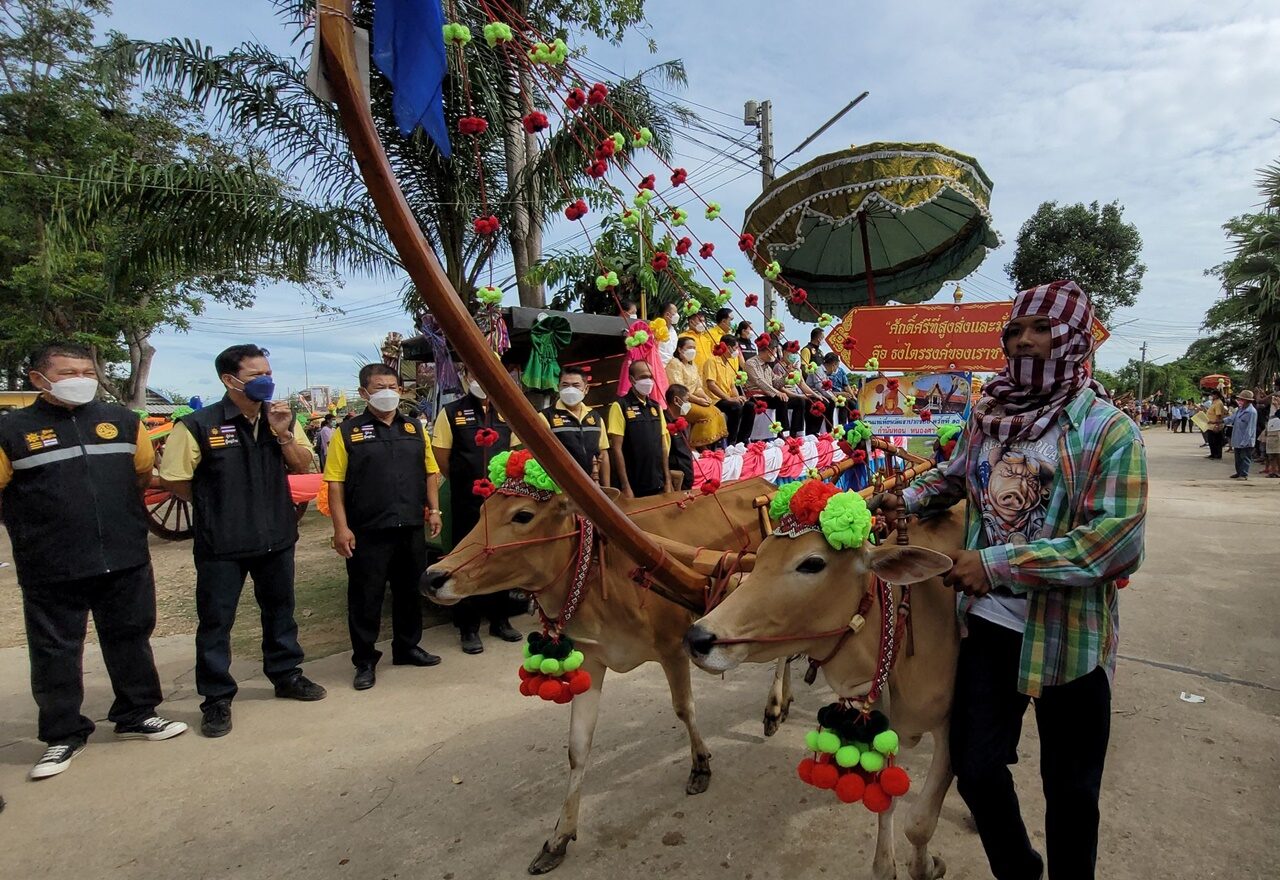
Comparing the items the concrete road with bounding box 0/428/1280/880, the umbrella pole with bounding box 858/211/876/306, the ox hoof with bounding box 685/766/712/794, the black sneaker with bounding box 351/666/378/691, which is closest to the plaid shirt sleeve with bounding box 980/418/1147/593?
the concrete road with bounding box 0/428/1280/880

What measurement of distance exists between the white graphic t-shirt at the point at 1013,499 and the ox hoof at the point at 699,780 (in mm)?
1624

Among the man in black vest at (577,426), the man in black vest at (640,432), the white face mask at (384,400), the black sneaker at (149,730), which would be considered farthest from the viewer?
the man in black vest at (640,432)

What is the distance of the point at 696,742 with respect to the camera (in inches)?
122

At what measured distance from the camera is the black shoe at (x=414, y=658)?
4664 millimetres

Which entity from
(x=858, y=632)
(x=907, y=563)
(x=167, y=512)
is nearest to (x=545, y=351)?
(x=858, y=632)

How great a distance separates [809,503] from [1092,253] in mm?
23224

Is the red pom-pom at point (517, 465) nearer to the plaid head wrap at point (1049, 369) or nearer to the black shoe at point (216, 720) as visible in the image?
the plaid head wrap at point (1049, 369)

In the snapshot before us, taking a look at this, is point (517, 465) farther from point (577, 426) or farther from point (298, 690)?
point (298, 690)

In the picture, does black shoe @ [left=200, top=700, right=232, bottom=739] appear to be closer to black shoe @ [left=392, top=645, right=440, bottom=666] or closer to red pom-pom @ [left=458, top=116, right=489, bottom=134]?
black shoe @ [left=392, top=645, right=440, bottom=666]

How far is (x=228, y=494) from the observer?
3803 mm

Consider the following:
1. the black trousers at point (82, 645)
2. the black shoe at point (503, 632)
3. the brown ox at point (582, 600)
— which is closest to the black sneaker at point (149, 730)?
the black trousers at point (82, 645)

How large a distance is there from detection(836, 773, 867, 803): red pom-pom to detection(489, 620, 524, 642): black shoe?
11.8 feet

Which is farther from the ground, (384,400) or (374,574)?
(384,400)

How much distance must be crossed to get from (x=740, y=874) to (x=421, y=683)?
2.59 metres
